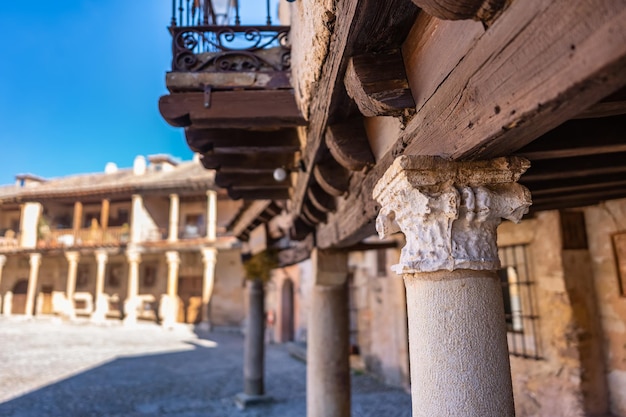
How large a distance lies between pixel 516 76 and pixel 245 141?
2.61 meters

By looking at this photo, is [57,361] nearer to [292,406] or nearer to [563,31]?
[292,406]

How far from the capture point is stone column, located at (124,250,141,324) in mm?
19750

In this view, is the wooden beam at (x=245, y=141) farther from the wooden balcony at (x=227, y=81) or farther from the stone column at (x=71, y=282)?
the stone column at (x=71, y=282)

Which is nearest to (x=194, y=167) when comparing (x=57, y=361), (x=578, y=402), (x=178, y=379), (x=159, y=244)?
(x=159, y=244)

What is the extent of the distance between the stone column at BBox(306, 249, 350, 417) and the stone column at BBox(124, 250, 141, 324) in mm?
17200

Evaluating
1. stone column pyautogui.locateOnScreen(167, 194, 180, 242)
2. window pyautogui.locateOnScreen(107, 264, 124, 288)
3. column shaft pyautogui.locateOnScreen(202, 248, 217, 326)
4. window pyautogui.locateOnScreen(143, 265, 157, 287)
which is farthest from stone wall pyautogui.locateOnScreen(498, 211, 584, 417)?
window pyautogui.locateOnScreen(107, 264, 124, 288)

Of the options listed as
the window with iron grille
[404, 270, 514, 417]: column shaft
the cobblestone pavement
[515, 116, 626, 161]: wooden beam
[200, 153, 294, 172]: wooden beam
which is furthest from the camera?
the cobblestone pavement

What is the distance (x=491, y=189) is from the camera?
161 cm

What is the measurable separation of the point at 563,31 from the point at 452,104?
52cm

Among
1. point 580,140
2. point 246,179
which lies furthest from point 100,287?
point 580,140

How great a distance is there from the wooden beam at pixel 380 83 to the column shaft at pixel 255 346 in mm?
6256

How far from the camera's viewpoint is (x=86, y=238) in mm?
21938

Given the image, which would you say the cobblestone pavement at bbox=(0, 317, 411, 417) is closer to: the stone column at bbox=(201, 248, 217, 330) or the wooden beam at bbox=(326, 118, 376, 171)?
the stone column at bbox=(201, 248, 217, 330)

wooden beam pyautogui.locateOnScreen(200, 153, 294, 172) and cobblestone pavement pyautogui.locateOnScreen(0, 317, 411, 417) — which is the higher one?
wooden beam pyautogui.locateOnScreen(200, 153, 294, 172)
